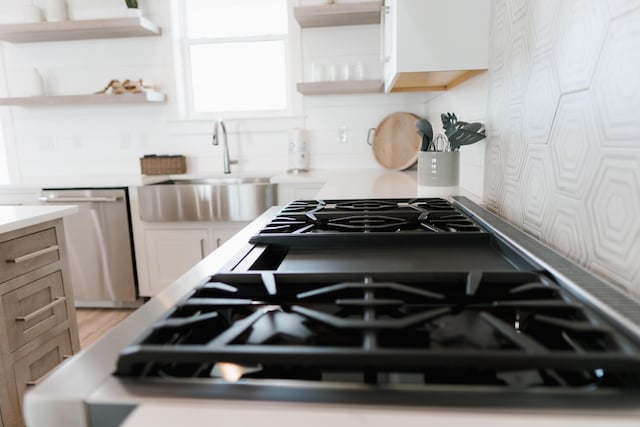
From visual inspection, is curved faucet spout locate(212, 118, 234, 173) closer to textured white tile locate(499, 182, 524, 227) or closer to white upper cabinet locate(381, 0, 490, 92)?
white upper cabinet locate(381, 0, 490, 92)

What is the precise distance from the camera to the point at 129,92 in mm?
2955

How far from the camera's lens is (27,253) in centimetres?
159

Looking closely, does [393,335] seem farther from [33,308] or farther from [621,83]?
[33,308]

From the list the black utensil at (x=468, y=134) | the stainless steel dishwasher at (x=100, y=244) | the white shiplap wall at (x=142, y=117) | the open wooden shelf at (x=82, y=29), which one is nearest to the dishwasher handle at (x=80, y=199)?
the stainless steel dishwasher at (x=100, y=244)

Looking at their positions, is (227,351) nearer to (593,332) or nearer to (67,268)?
(593,332)

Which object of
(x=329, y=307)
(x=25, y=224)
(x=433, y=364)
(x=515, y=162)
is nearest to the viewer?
(x=433, y=364)

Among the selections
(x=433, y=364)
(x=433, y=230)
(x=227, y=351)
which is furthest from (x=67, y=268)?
(x=433, y=364)

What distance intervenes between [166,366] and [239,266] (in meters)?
0.28

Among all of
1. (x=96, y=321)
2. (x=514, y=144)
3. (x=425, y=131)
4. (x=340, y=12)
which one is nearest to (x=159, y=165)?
(x=96, y=321)

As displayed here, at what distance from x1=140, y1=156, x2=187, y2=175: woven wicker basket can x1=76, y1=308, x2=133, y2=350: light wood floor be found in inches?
38.2

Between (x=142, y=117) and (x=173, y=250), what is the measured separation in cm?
110

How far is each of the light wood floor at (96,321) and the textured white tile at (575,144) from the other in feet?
8.01

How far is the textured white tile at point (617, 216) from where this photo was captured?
55 cm

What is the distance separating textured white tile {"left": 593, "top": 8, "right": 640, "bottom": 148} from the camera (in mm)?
551
